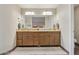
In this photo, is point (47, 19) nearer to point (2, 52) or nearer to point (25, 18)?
point (25, 18)

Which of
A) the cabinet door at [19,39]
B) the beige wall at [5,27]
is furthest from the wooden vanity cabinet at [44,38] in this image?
the beige wall at [5,27]

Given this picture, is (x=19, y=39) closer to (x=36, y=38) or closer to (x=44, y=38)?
(x=36, y=38)

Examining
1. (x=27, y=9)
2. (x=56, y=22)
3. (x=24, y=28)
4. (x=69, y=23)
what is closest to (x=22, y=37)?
(x=24, y=28)

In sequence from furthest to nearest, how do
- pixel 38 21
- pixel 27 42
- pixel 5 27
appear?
pixel 38 21
pixel 27 42
pixel 5 27

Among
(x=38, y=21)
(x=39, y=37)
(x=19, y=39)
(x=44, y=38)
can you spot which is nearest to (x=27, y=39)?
(x=19, y=39)

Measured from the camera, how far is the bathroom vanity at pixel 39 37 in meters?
5.55

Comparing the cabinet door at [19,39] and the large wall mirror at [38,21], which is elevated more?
the large wall mirror at [38,21]

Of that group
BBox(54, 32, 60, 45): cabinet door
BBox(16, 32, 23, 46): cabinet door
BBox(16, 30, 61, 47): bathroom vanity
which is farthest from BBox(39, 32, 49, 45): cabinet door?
BBox(16, 32, 23, 46): cabinet door

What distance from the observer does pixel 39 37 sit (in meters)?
5.59

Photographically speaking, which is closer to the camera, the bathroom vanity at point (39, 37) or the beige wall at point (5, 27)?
the beige wall at point (5, 27)

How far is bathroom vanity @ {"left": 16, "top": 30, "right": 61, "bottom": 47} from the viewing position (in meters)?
5.55

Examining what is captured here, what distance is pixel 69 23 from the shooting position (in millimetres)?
4109

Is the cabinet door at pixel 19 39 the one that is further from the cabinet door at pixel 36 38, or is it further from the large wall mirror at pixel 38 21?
the large wall mirror at pixel 38 21

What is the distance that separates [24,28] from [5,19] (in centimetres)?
176
